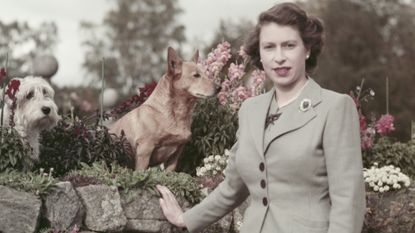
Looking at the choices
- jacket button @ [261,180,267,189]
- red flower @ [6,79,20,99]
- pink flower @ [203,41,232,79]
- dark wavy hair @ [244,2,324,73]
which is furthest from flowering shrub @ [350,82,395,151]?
jacket button @ [261,180,267,189]

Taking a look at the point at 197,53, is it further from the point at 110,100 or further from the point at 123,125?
the point at 110,100

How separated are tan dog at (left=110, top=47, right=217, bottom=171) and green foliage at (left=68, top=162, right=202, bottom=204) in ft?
1.72

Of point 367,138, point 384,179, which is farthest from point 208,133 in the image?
point 367,138

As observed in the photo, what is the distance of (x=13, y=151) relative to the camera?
6.22 m

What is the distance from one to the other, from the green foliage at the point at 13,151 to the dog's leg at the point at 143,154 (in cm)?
110

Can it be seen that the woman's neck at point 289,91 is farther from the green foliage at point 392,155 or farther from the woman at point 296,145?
the green foliage at point 392,155

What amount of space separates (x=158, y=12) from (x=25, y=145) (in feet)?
114

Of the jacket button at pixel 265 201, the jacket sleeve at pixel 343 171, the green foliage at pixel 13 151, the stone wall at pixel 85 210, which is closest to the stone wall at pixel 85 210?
the stone wall at pixel 85 210

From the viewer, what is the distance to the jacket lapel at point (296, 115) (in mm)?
3070

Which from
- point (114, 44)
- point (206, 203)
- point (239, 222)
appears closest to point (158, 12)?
point (114, 44)

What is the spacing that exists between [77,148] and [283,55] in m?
4.16

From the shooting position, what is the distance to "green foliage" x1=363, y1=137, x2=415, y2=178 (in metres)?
9.36

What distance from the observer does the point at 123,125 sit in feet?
23.9

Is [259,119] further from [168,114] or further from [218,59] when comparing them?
[218,59]
